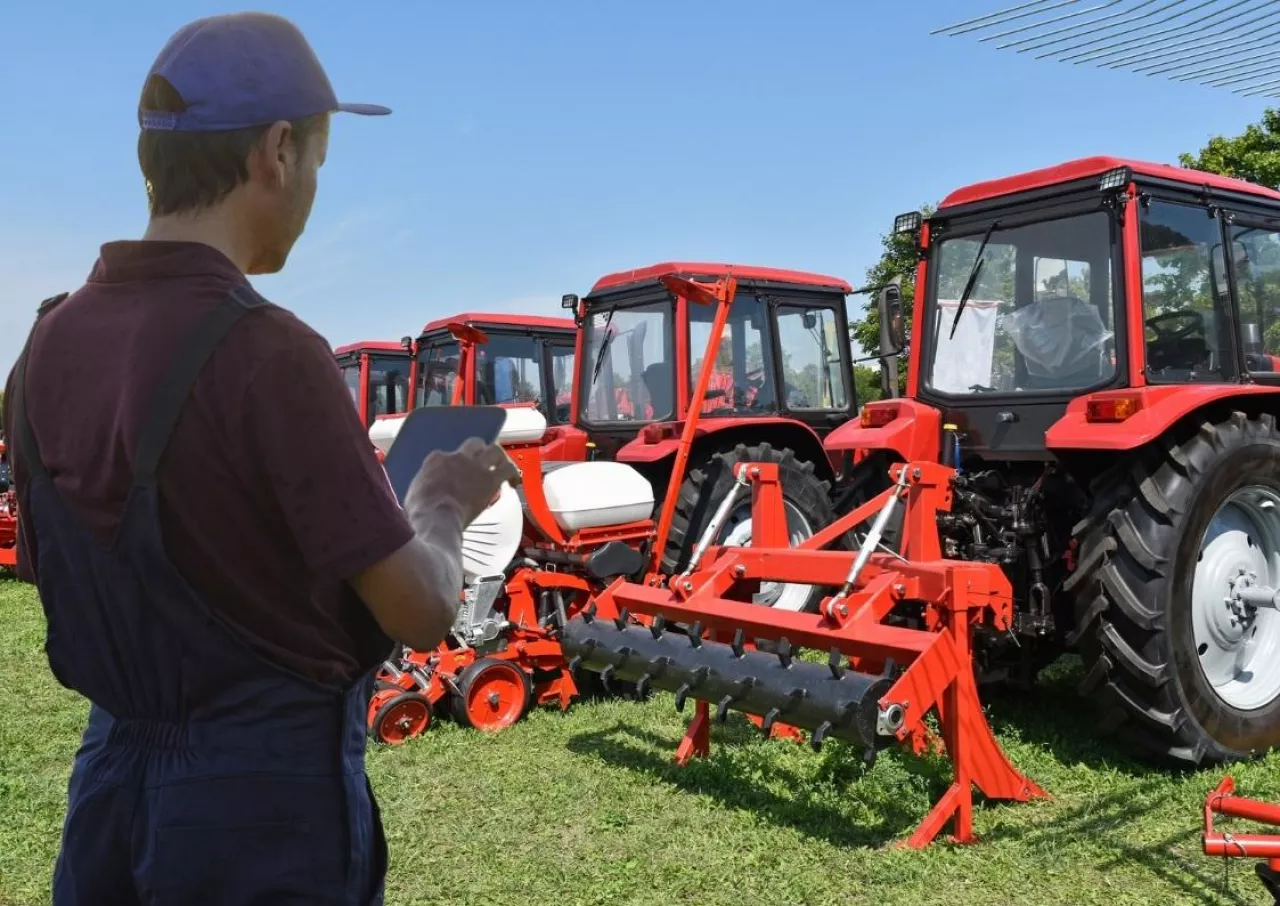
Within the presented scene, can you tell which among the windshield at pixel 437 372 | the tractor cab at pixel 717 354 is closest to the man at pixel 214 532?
the tractor cab at pixel 717 354

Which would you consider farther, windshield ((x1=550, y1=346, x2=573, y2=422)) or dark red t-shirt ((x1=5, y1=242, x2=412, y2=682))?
windshield ((x1=550, y1=346, x2=573, y2=422))

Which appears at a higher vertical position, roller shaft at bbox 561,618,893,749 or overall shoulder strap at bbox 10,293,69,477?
overall shoulder strap at bbox 10,293,69,477

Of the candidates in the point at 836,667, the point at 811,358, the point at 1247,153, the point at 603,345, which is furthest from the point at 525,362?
the point at 1247,153

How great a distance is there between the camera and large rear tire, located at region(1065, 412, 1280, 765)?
3.81 metres

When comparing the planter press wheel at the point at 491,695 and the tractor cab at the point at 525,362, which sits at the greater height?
the tractor cab at the point at 525,362

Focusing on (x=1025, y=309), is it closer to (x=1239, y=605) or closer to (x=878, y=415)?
(x=878, y=415)

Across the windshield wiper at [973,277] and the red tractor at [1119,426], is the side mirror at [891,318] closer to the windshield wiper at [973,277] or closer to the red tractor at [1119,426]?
the red tractor at [1119,426]

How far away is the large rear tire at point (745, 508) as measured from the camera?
554cm

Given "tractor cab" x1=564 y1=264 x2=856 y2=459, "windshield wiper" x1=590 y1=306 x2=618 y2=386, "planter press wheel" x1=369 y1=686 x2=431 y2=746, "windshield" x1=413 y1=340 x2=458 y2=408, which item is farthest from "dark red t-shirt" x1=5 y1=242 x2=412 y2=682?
"windshield" x1=413 y1=340 x2=458 y2=408

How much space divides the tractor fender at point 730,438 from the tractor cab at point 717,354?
0.7 inches

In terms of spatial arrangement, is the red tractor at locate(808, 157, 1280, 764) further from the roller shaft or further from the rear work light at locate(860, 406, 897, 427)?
the roller shaft

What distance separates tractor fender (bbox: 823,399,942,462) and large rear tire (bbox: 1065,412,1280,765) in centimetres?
78

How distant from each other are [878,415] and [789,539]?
1344mm

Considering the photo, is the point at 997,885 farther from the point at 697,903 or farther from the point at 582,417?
the point at 582,417
